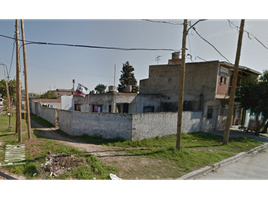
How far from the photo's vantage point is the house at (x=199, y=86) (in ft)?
37.7

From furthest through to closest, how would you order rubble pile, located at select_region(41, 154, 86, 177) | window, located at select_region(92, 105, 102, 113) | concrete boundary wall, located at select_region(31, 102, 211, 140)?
window, located at select_region(92, 105, 102, 113), concrete boundary wall, located at select_region(31, 102, 211, 140), rubble pile, located at select_region(41, 154, 86, 177)

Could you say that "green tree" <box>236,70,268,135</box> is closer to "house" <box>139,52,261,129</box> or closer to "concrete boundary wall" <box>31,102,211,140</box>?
"house" <box>139,52,261,129</box>

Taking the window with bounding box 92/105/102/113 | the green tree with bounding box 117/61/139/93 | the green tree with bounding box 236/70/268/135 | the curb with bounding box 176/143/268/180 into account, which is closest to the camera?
the curb with bounding box 176/143/268/180

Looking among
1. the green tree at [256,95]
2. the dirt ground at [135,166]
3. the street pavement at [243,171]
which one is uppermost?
the green tree at [256,95]

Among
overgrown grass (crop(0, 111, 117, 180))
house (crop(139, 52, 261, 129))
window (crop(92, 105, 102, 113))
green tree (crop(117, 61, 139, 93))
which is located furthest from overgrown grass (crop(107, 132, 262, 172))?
green tree (crop(117, 61, 139, 93))

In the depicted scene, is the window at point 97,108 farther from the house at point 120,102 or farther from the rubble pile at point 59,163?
the rubble pile at point 59,163

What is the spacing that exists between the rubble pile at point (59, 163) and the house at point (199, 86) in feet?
33.0

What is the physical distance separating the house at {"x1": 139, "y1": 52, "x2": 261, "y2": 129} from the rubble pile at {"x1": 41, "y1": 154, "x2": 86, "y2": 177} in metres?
10.1

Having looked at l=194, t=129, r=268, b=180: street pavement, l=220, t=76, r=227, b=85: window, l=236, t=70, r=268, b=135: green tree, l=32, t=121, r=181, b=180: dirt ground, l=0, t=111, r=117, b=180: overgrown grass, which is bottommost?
l=194, t=129, r=268, b=180: street pavement

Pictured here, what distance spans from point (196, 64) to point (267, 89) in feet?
18.6

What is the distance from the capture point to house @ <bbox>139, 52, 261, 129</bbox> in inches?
452

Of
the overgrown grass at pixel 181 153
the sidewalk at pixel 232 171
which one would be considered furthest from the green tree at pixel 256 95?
the sidewalk at pixel 232 171
